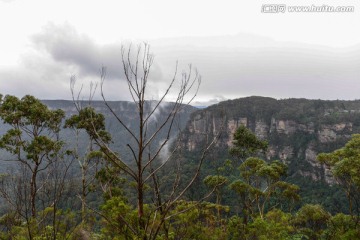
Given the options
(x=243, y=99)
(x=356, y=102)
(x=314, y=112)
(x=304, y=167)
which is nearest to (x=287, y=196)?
(x=304, y=167)

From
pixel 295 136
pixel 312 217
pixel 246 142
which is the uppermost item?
pixel 246 142

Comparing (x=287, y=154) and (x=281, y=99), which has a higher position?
(x=281, y=99)

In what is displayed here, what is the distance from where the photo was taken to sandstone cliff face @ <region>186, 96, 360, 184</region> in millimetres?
98012

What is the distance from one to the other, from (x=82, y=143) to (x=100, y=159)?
165 m

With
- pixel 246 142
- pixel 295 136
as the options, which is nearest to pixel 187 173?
pixel 246 142

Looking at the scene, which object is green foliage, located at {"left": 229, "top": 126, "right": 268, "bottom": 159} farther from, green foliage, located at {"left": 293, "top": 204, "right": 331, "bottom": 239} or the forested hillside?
green foliage, located at {"left": 293, "top": 204, "right": 331, "bottom": 239}

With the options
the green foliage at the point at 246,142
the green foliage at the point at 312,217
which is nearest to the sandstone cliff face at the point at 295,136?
the green foliage at the point at 246,142

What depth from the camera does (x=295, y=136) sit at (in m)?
114

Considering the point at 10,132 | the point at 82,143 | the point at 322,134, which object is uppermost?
the point at 10,132

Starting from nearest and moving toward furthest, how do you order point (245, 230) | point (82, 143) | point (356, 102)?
point (245, 230) → point (356, 102) → point (82, 143)

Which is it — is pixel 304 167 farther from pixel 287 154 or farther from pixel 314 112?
pixel 314 112

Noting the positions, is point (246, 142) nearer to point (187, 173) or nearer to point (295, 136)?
point (187, 173)

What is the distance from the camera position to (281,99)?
5723 inches

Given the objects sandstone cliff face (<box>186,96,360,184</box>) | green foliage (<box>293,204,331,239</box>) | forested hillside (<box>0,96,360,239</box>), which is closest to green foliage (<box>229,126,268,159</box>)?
forested hillside (<box>0,96,360,239</box>)
